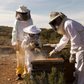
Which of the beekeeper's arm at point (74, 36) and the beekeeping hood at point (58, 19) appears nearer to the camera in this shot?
the beekeeper's arm at point (74, 36)

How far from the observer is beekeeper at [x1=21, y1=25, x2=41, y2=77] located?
12.7 feet

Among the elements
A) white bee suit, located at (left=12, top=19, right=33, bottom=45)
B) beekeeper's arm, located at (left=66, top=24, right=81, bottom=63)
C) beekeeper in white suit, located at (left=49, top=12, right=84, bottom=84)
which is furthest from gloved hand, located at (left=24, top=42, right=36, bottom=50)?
beekeeper's arm, located at (left=66, top=24, right=81, bottom=63)

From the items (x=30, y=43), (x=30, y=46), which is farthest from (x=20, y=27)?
(x=30, y=46)

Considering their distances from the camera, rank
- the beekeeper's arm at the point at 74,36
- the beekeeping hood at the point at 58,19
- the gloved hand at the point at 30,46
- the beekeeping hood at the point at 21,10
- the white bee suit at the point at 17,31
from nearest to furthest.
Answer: the beekeeper's arm at the point at 74,36, the beekeeping hood at the point at 58,19, the gloved hand at the point at 30,46, the white bee suit at the point at 17,31, the beekeeping hood at the point at 21,10

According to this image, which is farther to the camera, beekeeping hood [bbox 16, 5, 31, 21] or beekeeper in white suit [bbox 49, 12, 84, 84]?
beekeeping hood [bbox 16, 5, 31, 21]

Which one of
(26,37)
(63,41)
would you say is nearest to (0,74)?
A: (26,37)

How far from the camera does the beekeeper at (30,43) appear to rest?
152 inches

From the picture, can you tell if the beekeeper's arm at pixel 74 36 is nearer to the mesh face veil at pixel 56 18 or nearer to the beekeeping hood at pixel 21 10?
the mesh face veil at pixel 56 18

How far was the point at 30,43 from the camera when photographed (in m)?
3.90

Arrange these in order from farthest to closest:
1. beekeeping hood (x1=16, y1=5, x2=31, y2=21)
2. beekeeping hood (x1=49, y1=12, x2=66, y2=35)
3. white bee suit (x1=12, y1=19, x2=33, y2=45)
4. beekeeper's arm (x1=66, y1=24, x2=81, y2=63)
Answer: beekeeping hood (x1=16, y1=5, x2=31, y2=21) → white bee suit (x1=12, y1=19, x2=33, y2=45) → beekeeping hood (x1=49, y1=12, x2=66, y2=35) → beekeeper's arm (x1=66, y1=24, x2=81, y2=63)

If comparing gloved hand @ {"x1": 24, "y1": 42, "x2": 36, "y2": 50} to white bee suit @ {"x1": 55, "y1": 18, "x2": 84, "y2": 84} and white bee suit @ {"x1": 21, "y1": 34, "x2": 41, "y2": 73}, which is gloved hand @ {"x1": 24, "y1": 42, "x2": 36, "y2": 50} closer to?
white bee suit @ {"x1": 21, "y1": 34, "x2": 41, "y2": 73}

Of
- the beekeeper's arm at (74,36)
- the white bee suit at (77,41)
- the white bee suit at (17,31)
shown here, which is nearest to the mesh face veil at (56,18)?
the white bee suit at (77,41)

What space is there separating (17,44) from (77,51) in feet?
7.11

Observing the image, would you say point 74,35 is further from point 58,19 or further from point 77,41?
point 58,19
